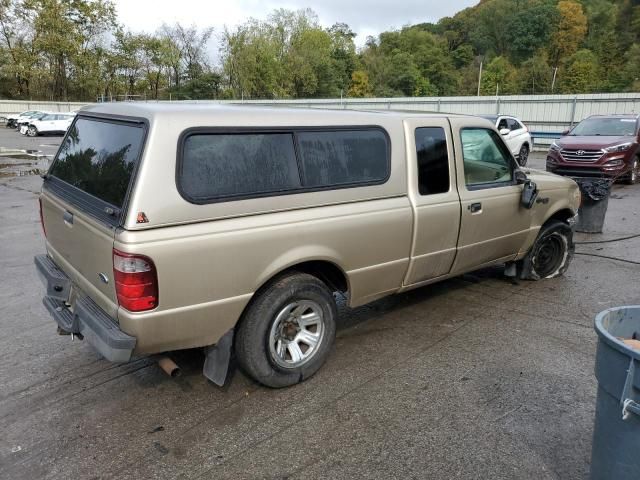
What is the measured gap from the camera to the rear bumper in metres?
2.91

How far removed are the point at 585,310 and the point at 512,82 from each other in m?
87.2

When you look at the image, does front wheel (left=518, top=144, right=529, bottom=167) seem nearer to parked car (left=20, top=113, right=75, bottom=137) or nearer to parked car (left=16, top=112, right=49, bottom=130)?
parked car (left=20, top=113, right=75, bottom=137)

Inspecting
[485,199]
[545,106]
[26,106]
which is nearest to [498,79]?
[545,106]

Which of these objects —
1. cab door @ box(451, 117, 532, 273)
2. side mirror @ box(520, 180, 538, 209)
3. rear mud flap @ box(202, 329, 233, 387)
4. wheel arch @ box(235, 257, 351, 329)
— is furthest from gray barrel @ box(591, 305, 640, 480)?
side mirror @ box(520, 180, 538, 209)

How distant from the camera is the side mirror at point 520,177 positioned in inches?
200

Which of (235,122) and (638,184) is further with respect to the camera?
(638,184)

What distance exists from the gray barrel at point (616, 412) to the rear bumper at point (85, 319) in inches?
94.1

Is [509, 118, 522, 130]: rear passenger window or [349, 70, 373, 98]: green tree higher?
[349, 70, 373, 98]: green tree

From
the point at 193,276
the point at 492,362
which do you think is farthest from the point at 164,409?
the point at 492,362

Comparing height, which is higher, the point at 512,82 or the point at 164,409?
the point at 512,82

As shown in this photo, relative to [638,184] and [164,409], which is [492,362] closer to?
[164,409]

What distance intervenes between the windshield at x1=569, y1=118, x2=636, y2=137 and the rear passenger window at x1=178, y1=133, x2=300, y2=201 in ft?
42.0

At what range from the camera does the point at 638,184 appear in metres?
14.0

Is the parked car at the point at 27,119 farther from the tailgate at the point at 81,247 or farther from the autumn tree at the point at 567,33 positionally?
the autumn tree at the point at 567,33
